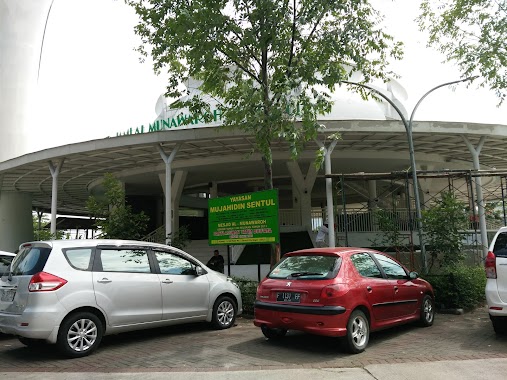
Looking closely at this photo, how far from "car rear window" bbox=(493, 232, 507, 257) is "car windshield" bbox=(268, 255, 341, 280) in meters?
2.33

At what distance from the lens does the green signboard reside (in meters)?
9.58

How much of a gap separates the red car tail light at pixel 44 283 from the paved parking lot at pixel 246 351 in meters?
0.98

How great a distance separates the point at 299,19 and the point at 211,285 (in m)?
5.93

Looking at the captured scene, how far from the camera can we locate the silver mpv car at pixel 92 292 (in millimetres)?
5691

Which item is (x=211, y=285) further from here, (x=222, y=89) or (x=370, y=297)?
(x=222, y=89)

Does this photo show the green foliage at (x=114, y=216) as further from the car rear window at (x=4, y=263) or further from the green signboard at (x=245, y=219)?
the car rear window at (x=4, y=263)

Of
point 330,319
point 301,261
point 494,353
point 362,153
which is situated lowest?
point 494,353

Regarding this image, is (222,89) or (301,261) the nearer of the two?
(301,261)

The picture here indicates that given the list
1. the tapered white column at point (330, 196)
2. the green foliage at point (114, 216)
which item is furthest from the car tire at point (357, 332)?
the tapered white column at point (330, 196)

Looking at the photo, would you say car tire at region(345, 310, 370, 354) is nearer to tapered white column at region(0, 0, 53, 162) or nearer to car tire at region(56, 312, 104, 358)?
car tire at region(56, 312, 104, 358)

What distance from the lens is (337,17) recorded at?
32.2 ft

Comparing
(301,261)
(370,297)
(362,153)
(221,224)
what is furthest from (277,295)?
(362,153)

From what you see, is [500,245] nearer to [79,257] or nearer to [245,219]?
[245,219]

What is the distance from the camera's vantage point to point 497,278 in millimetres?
6117
